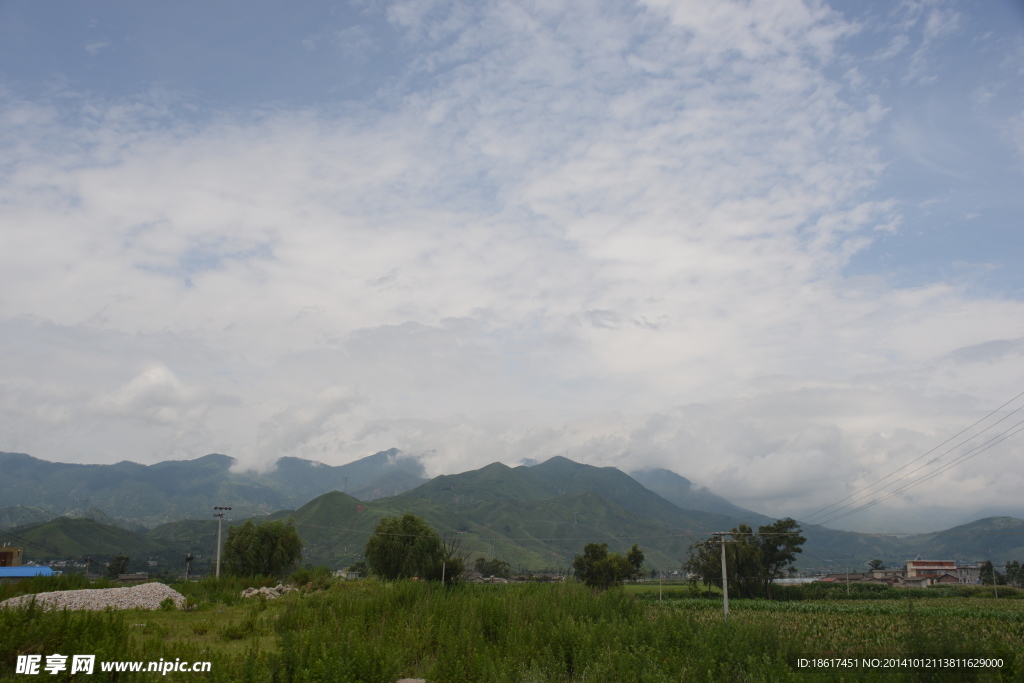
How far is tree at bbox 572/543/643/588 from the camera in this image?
77.0m

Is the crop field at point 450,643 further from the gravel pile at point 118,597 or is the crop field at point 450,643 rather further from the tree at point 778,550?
the tree at point 778,550

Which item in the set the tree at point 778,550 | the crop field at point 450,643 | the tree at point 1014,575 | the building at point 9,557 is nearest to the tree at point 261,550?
the crop field at point 450,643

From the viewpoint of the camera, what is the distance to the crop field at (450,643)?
1138 centimetres

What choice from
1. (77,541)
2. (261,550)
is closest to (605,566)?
(261,550)

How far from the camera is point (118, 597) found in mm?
20297

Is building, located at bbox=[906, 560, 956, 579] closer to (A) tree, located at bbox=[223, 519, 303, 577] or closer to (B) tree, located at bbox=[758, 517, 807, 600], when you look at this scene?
(B) tree, located at bbox=[758, 517, 807, 600]

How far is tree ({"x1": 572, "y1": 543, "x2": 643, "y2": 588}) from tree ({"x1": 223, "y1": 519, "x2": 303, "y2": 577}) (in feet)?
116

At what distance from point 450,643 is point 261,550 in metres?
47.6

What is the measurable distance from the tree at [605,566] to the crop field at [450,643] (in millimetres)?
57883

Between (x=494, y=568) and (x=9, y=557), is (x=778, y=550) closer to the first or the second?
(x=494, y=568)

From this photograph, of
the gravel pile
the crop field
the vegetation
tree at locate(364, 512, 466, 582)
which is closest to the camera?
the crop field

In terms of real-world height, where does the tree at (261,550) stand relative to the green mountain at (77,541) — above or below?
above

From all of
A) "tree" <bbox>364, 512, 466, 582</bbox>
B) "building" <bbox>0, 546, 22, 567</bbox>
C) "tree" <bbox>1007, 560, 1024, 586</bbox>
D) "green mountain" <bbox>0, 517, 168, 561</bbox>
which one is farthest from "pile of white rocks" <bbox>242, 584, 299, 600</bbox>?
"green mountain" <bbox>0, 517, 168, 561</bbox>

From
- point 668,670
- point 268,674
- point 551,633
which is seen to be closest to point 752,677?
point 668,670
